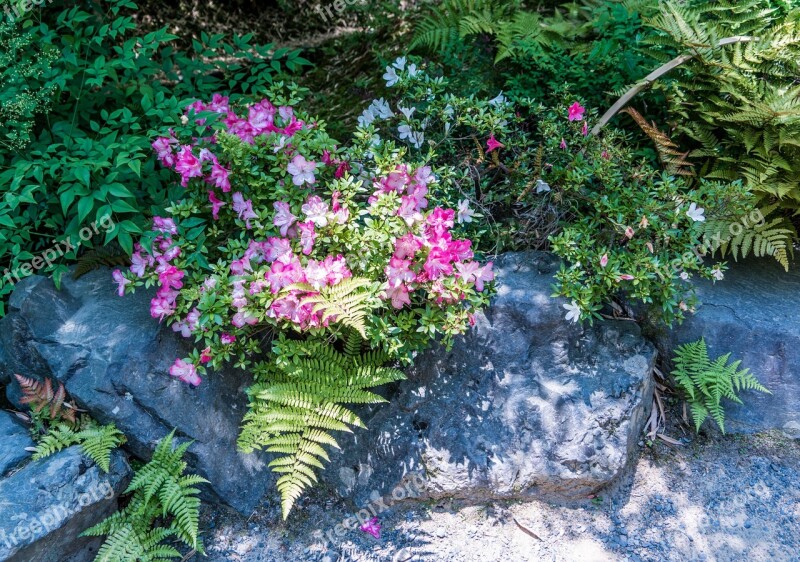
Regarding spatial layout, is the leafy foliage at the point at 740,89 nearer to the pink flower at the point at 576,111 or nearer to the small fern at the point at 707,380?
the pink flower at the point at 576,111

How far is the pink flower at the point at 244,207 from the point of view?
2.94m

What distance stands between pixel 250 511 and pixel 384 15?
12.2ft

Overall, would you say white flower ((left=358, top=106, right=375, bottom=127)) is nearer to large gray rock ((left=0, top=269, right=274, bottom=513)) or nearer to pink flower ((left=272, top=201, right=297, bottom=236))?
pink flower ((left=272, top=201, right=297, bottom=236))

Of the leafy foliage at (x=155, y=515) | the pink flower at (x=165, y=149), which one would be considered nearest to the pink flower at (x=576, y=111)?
the pink flower at (x=165, y=149)

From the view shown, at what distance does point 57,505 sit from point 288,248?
1.52 meters

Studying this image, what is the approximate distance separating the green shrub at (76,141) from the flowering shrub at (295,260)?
0.67 feet

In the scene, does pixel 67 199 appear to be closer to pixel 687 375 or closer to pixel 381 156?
pixel 381 156

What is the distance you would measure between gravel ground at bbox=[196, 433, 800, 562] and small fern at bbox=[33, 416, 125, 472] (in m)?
0.60

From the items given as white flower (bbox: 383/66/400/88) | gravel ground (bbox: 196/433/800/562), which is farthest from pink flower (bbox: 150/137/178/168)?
gravel ground (bbox: 196/433/800/562)

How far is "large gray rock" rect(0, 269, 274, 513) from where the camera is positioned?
297 cm

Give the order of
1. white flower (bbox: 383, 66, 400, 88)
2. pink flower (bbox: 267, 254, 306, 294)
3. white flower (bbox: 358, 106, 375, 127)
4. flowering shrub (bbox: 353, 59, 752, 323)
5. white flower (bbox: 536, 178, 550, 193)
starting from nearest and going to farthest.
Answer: pink flower (bbox: 267, 254, 306, 294), flowering shrub (bbox: 353, 59, 752, 323), white flower (bbox: 536, 178, 550, 193), white flower (bbox: 358, 106, 375, 127), white flower (bbox: 383, 66, 400, 88)

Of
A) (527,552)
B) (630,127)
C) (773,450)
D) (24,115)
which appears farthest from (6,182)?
(773,450)

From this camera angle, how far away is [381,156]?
3086 millimetres

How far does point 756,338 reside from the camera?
3129mm
